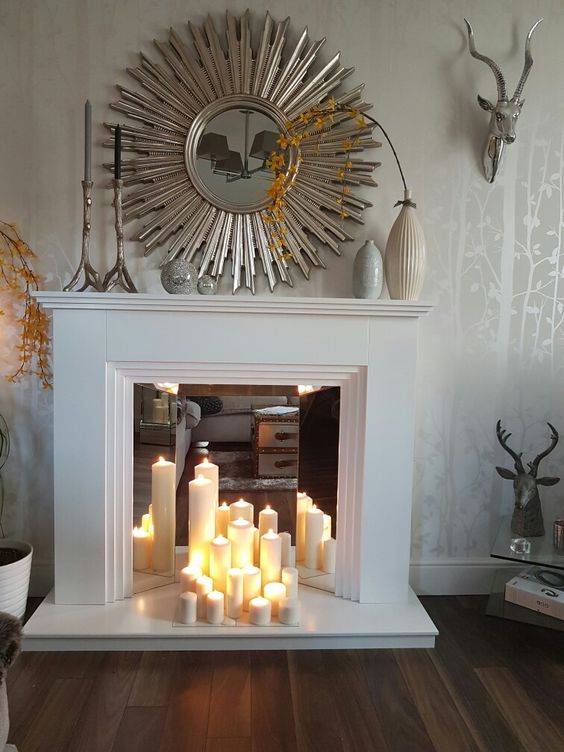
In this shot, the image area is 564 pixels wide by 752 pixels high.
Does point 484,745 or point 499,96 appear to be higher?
point 499,96

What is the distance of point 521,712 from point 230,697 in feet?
2.89

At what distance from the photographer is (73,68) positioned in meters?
2.44

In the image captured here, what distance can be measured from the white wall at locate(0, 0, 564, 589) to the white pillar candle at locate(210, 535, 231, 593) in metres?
0.76

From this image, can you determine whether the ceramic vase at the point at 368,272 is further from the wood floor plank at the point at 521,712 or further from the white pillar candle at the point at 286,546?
the wood floor plank at the point at 521,712

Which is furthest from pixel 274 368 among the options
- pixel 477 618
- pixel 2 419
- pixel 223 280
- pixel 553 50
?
pixel 553 50

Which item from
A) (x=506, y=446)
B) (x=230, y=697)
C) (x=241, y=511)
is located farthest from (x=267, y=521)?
(x=506, y=446)

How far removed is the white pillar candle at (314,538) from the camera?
8.23 feet

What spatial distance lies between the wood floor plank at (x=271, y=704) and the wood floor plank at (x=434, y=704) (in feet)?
1.29

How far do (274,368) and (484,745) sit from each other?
1339 mm

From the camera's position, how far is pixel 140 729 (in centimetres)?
178

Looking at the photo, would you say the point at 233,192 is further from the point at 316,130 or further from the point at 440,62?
the point at 440,62

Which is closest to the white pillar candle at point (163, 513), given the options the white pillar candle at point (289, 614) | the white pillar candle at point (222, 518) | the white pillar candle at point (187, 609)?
→ the white pillar candle at point (222, 518)

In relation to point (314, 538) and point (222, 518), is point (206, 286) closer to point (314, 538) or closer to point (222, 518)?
point (222, 518)

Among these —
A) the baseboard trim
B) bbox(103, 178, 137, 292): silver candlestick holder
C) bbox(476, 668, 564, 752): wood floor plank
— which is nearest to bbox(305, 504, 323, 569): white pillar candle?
the baseboard trim
